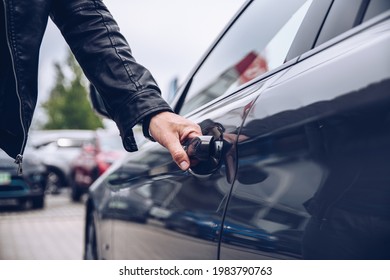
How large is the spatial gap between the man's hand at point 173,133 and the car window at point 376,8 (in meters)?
0.47

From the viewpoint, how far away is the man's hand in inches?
46.0

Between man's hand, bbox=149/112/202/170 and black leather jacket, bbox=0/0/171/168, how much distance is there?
0.03 metres

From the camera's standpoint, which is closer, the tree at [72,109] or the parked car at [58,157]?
the parked car at [58,157]

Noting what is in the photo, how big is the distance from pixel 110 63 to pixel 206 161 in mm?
344

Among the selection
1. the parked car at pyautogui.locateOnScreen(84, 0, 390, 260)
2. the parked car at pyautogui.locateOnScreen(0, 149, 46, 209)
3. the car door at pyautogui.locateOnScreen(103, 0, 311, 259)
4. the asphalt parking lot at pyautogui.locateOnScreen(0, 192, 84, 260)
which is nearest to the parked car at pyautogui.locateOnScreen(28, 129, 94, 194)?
the asphalt parking lot at pyautogui.locateOnScreen(0, 192, 84, 260)

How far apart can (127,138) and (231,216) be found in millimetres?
323

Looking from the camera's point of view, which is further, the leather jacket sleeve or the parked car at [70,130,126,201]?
the parked car at [70,130,126,201]

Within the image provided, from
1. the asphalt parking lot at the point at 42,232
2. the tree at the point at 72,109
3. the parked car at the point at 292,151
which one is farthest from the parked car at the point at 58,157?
the tree at the point at 72,109

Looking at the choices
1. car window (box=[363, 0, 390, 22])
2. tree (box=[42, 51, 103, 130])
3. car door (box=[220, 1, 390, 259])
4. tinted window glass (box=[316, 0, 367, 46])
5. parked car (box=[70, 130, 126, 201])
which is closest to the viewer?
car door (box=[220, 1, 390, 259])

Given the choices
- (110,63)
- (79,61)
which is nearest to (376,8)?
(110,63)

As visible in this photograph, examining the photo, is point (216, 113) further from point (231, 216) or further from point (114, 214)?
point (114, 214)

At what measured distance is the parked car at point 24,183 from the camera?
24.4ft

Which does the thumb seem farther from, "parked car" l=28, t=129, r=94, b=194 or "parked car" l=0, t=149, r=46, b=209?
"parked car" l=28, t=129, r=94, b=194

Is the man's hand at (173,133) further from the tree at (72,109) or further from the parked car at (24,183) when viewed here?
the tree at (72,109)
